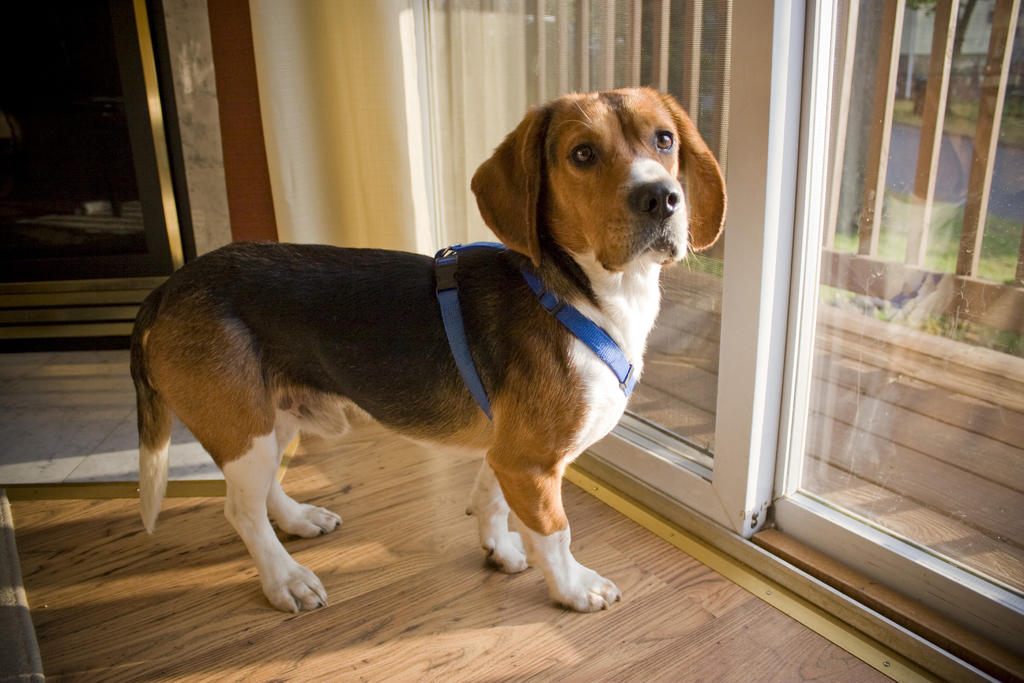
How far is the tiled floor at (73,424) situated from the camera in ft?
8.37

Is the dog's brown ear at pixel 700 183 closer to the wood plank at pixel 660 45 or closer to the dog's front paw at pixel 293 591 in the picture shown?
the wood plank at pixel 660 45

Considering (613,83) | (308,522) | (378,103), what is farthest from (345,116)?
(308,522)

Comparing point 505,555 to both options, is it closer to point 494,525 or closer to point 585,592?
point 494,525

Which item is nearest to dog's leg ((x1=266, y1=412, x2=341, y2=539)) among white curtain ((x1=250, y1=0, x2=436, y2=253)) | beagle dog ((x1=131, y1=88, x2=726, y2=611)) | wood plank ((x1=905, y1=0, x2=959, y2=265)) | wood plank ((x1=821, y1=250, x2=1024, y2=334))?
beagle dog ((x1=131, y1=88, x2=726, y2=611))

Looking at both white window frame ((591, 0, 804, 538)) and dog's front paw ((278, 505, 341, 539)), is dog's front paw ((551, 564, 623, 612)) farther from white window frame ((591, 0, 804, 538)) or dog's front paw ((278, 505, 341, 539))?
dog's front paw ((278, 505, 341, 539))

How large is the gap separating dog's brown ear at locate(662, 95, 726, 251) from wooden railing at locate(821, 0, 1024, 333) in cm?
41

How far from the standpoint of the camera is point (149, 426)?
182cm

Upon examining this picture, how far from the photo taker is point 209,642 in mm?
1734

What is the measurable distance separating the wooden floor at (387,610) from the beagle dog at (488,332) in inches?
3.8

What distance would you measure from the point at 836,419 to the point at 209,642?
1681 mm

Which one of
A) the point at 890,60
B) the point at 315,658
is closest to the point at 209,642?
the point at 315,658

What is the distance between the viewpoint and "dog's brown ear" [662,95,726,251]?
151cm

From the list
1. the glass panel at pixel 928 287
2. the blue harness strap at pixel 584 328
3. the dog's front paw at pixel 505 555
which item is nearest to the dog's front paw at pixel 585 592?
the dog's front paw at pixel 505 555

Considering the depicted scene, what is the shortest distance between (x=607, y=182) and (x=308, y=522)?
4.51ft
